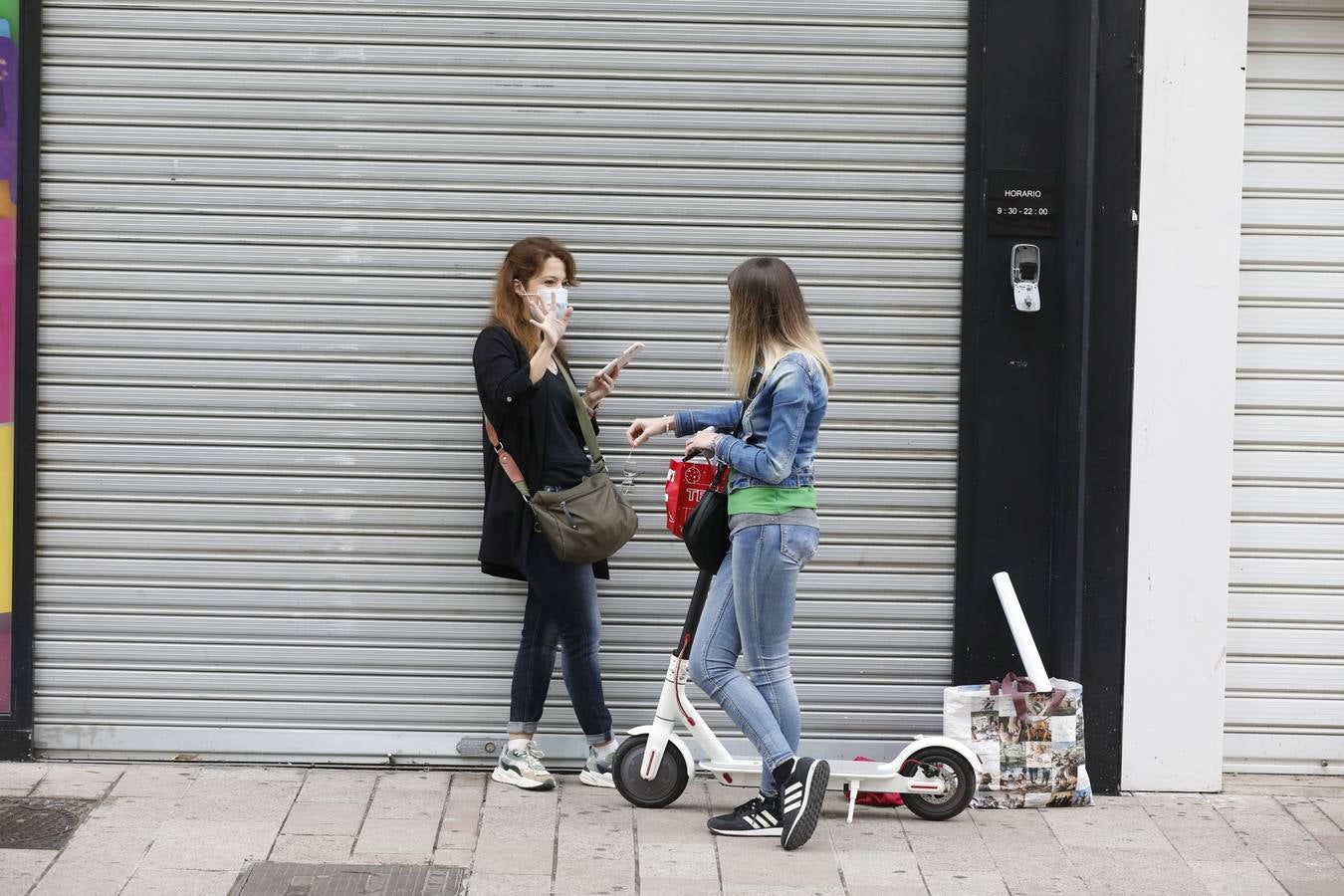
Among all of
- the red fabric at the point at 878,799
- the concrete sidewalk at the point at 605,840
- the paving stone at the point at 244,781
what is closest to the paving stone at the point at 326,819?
the concrete sidewalk at the point at 605,840

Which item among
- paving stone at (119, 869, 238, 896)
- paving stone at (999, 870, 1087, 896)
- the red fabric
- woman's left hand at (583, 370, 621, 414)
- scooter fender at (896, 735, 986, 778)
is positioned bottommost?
paving stone at (119, 869, 238, 896)

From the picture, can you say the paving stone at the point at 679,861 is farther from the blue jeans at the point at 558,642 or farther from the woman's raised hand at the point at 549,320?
the woman's raised hand at the point at 549,320

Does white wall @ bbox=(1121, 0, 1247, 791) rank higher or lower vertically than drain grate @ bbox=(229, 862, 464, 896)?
higher

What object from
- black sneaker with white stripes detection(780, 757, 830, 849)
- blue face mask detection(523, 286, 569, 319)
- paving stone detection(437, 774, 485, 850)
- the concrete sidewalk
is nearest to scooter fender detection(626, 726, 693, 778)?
the concrete sidewalk

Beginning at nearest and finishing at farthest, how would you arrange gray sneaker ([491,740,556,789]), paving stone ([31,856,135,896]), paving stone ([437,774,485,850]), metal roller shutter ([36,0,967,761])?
paving stone ([31,856,135,896]), paving stone ([437,774,485,850]), gray sneaker ([491,740,556,789]), metal roller shutter ([36,0,967,761])

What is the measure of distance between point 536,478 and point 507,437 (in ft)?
0.62

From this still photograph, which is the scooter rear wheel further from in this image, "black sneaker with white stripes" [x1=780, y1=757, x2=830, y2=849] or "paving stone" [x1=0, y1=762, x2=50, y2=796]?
"paving stone" [x1=0, y1=762, x2=50, y2=796]

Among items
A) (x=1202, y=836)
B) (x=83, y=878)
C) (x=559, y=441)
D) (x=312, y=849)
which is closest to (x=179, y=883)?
(x=83, y=878)

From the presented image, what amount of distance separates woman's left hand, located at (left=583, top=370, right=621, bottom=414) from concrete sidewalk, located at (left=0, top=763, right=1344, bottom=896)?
1520 mm

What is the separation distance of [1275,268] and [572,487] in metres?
3.03

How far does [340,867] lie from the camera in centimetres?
524

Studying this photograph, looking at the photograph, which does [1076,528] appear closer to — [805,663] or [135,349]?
[805,663]

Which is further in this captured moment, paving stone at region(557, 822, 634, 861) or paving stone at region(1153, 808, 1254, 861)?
paving stone at region(1153, 808, 1254, 861)

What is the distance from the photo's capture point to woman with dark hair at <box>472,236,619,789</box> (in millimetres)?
5922
